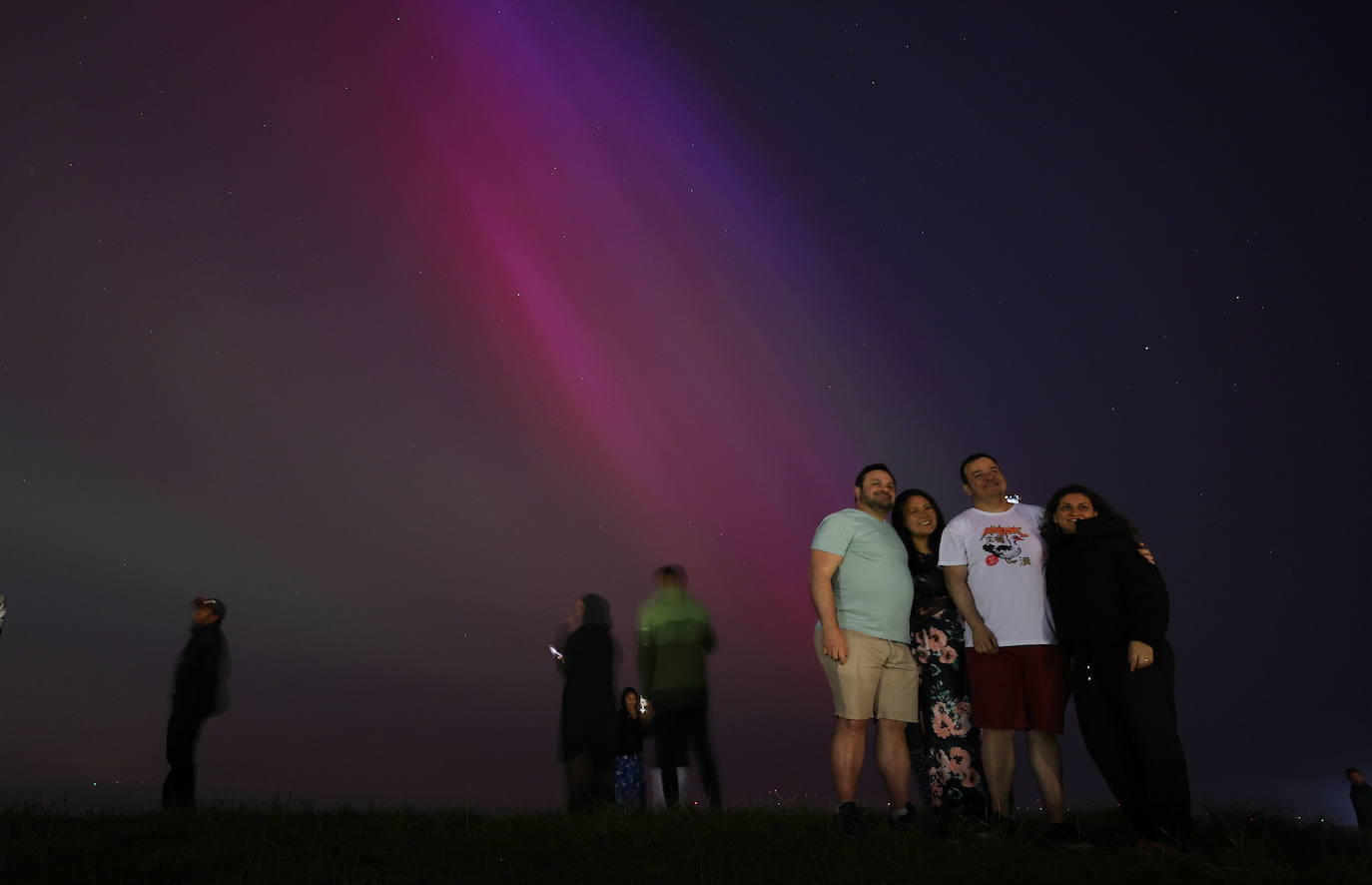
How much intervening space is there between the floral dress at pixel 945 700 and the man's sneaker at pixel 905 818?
18.2 inches

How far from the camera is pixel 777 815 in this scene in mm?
7035

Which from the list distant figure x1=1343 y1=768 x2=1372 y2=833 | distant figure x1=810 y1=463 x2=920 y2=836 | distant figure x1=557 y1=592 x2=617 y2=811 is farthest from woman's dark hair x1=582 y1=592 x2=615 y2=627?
distant figure x1=1343 y1=768 x2=1372 y2=833

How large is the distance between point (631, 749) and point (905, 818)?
17.9 ft

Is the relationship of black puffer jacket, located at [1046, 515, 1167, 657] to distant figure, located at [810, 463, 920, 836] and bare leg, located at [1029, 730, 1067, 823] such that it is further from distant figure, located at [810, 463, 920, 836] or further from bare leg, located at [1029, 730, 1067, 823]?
distant figure, located at [810, 463, 920, 836]

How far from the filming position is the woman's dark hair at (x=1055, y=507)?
243 inches

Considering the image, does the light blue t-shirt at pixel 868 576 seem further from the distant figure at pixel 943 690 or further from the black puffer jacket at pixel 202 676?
the black puffer jacket at pixel 202 676

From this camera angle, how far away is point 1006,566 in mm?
6156

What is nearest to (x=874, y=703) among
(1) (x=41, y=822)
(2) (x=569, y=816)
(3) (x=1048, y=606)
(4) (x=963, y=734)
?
(4) (x=963, y=734)

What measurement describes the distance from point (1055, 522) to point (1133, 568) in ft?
2.10

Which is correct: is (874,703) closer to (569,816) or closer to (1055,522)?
(1055,522)

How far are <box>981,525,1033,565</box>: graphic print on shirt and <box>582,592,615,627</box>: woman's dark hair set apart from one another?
4.13 metres

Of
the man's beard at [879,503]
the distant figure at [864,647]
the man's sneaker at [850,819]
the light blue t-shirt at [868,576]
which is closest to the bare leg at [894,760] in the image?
the distant figure at [864,647]

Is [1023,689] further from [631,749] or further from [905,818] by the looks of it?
[631,749]

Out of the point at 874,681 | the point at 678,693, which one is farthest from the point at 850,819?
the point at 678,693
